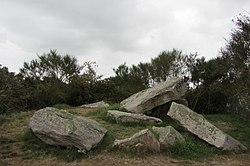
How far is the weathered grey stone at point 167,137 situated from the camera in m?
10.6

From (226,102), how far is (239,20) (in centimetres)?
727

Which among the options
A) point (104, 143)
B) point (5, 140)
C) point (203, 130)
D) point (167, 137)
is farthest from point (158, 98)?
point (5, 140)

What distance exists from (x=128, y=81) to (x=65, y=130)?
13901mm

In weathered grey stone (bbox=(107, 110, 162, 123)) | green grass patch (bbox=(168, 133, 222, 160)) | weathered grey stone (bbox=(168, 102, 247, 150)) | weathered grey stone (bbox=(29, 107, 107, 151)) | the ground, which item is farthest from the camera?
weathered grey stone (bbox=(107, 110, 162, 123))

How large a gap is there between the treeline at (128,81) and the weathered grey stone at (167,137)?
5.14 m

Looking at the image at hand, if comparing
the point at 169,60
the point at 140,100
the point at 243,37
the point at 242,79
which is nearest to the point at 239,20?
the point at 243,37

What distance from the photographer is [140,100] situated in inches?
566

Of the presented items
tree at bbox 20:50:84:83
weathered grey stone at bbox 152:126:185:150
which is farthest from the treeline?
weathered grey stone at bbox 152:126:185:150

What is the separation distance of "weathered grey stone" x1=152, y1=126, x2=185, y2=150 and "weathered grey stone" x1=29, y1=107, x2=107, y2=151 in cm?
160

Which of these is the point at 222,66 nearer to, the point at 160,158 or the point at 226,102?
the point at 226,102

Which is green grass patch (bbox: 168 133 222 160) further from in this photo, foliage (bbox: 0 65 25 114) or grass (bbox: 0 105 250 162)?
foliage (bbox: 0 65 25 114)

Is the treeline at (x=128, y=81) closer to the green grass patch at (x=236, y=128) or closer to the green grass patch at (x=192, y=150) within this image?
the green grass patch at (x=236, y=128)

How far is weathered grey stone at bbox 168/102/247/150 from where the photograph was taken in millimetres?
11531

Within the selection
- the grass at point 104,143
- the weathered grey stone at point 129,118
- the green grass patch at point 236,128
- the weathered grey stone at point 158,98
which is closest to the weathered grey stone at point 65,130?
the grass at point 104,143
